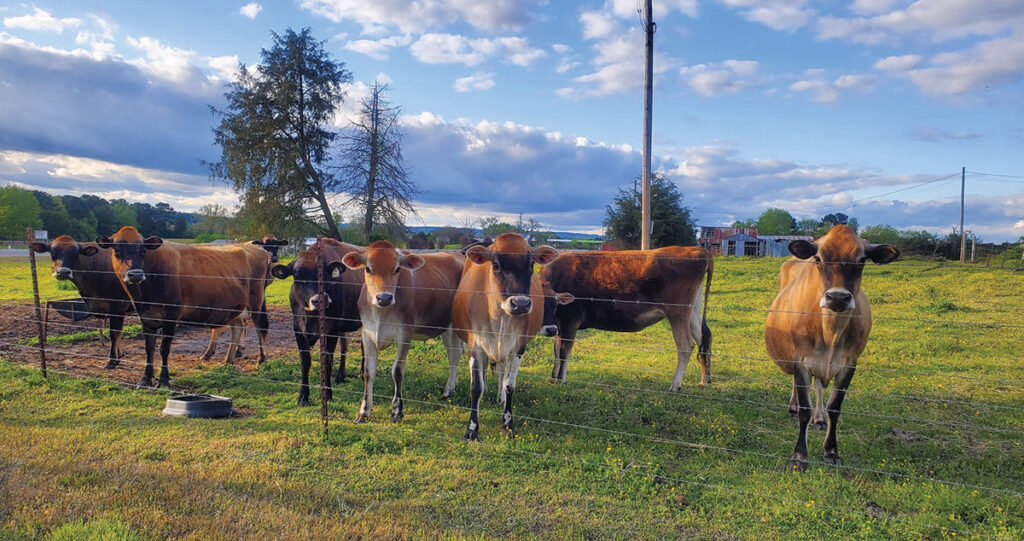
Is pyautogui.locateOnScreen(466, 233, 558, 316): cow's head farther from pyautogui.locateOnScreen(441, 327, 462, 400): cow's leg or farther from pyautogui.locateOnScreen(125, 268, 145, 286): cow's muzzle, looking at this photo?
pyautogui.locateOnScreen(125, 268, 145, 286): cow's muzzle

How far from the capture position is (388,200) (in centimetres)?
2436

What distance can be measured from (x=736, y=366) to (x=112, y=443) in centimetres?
844

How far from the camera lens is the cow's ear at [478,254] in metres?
5.84

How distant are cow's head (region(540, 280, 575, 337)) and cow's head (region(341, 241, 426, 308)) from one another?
1788 mm

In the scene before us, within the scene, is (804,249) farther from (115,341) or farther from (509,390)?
(115,341)

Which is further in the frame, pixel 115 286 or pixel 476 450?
pixel 115 286

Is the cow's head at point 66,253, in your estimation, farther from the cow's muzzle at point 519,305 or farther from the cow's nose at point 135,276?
the cow's muzzle at point 519,305

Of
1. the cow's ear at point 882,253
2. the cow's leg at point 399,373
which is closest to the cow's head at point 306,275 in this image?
the cow's leg at point 399,373

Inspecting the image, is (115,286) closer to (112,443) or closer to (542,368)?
(112,443)

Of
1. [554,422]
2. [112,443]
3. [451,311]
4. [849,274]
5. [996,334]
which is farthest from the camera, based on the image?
[996,334]

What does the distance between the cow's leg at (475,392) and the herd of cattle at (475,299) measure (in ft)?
0.05

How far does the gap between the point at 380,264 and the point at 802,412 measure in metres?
4.49

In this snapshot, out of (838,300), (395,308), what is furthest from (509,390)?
(838,300)

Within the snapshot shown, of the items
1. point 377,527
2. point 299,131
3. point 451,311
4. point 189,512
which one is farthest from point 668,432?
point 299,131
